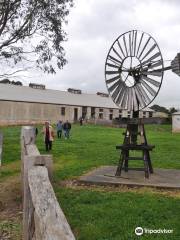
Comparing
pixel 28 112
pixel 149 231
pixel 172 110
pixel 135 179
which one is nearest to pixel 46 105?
pixel 28 112

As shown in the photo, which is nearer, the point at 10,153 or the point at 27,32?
the point at 10,153

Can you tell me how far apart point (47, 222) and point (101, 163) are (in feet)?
43.2

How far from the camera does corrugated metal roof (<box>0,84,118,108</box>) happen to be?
6644 centimetres

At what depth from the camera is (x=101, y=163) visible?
53.9ft

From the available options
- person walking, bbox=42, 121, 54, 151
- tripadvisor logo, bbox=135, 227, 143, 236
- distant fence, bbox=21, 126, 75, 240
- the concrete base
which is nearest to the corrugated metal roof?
person walking, bbox=42, 121, 54, 151

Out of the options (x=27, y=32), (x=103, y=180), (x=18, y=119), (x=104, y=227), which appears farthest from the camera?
(x=18, y=119)

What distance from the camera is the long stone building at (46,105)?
64875 millimetres

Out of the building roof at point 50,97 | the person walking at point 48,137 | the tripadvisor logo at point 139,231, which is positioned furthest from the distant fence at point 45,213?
the building roof at point 50,97

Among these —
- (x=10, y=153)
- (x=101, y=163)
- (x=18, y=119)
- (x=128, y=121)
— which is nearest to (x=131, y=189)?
(x=128, y=121)

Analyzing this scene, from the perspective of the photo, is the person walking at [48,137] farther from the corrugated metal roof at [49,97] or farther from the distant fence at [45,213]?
the corrugated metal roof at [49,97]

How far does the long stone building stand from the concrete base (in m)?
51.7

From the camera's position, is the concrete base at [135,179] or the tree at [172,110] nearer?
the concrete base at [135,179]

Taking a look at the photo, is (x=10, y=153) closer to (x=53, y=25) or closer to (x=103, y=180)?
(x=53, y=25)

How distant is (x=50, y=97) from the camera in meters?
72.4
